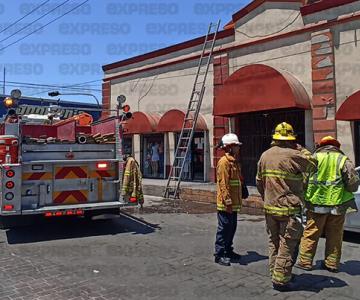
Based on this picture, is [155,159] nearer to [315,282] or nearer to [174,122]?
[174,122]

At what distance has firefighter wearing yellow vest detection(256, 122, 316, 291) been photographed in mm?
5102

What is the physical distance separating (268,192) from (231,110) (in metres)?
8.78

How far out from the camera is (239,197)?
641 cm

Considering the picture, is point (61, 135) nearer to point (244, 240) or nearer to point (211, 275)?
point (244, 240)

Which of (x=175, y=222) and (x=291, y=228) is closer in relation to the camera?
(x=291, y=228)

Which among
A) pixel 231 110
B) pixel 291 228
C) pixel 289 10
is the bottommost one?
pixel 291 228

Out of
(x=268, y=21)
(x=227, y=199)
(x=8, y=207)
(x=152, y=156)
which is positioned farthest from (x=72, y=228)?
(x=152, y=156)

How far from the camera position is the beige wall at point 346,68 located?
11.9 meters

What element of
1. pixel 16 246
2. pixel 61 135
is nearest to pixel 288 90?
pixel 61 135

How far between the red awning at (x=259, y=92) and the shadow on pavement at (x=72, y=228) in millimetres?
5279

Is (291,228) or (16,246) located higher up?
(291,228)

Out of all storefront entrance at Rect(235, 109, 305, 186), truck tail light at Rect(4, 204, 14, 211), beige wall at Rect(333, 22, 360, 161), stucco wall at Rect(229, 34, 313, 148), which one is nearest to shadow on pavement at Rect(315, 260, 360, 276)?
truck tail light at Rect(4, 204, 14, 211)

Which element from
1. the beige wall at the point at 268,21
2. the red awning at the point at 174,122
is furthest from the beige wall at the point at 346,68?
the red awning at the point at 174,122

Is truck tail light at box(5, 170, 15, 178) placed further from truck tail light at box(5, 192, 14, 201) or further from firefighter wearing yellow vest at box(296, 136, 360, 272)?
firefighter wearing yellow vest at box(296, 136, 360, 272)
